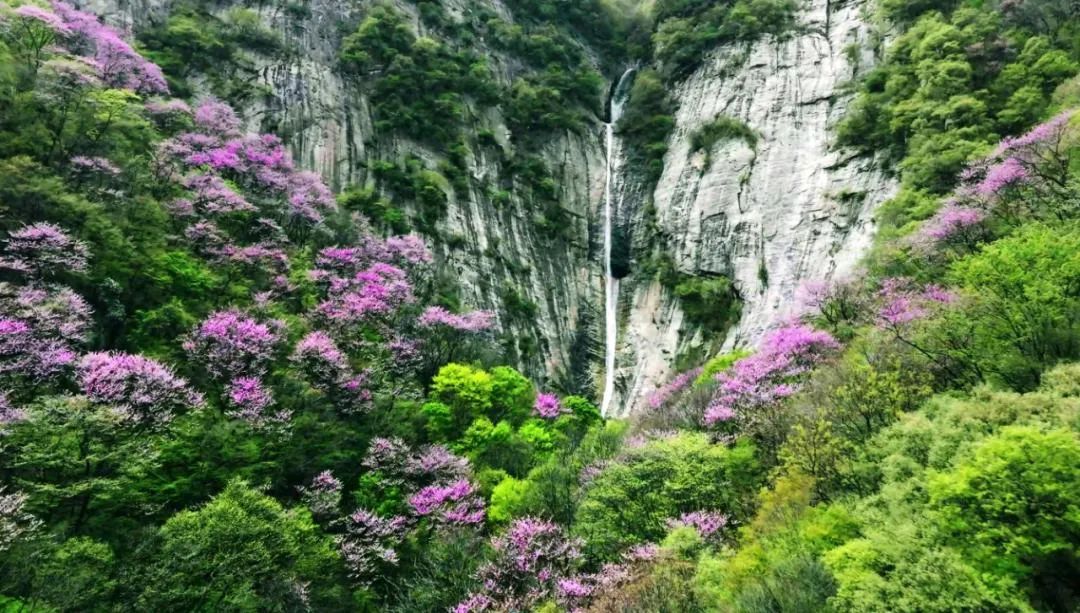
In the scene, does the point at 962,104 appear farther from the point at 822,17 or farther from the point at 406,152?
the point at 406,152

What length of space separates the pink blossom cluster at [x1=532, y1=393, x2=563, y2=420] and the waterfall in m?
8.67

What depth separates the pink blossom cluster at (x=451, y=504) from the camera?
1844 cm

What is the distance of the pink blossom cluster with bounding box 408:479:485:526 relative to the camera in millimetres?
18438

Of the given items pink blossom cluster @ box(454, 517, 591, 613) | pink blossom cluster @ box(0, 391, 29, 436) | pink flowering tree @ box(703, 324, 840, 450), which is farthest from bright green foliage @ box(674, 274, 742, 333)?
pink blossom cluster @ box(0, 391, 29, 436)

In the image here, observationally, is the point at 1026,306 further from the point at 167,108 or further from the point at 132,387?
the point at 167,108

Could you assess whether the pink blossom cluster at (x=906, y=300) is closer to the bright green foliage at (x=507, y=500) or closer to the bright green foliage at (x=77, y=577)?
the bright green foliage at (x=507, y=500)

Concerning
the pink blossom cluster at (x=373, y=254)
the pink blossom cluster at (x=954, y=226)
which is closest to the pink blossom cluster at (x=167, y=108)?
the pink blossom cluster at (x=373, y=254)

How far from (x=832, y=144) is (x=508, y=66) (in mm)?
26023

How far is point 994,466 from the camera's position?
7953 mm

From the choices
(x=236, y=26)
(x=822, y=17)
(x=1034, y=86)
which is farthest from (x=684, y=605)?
(x=822, y=17)

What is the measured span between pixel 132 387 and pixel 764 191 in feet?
115

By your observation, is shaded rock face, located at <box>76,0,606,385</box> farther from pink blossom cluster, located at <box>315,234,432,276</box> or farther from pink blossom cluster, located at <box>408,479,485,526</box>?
pink blossom cluster, located at <box>408,479,485,526</box>

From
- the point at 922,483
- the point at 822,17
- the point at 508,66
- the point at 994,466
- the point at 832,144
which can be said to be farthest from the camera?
the point at 508,66

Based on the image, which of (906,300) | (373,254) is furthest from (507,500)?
(373,254)
